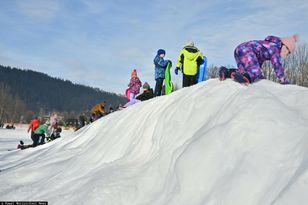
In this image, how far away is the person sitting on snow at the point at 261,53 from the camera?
6539 mm

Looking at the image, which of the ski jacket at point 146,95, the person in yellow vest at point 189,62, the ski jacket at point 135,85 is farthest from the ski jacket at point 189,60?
the ski jacket at point 135,85

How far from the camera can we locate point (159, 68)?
11.6m

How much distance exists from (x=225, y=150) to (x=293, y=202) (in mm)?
1313

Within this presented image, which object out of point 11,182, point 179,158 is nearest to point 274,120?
point 179,158

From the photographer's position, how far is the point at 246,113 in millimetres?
4488

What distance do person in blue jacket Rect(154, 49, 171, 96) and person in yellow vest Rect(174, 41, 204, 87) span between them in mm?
1448

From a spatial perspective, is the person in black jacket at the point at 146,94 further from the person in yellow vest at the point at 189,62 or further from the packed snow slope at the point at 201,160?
the packed snow slope at the point at 201,160

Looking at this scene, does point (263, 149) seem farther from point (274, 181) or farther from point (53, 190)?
point (53, 190)

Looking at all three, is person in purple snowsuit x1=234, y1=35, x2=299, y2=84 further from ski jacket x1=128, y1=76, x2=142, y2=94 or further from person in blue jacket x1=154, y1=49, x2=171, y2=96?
ski jacket x1=128, y1=76, x2=142, y2=94

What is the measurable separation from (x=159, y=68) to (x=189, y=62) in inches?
70.2

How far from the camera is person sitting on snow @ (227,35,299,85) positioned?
6.54 meters

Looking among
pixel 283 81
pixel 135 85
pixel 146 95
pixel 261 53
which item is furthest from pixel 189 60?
pixel 135 85

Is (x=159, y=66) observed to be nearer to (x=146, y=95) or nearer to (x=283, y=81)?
(x=146, y=95)

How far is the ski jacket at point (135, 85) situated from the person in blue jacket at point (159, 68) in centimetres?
271
